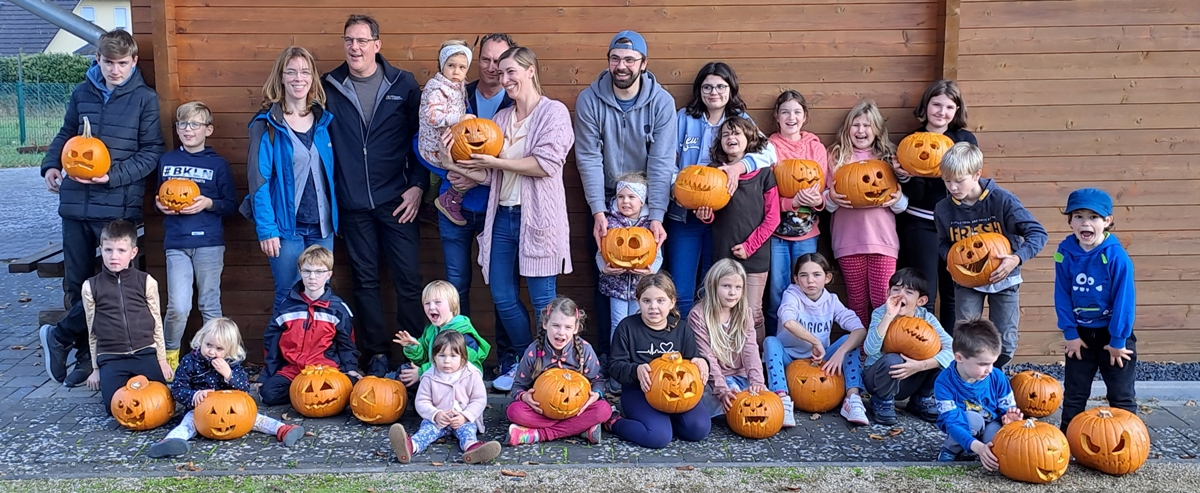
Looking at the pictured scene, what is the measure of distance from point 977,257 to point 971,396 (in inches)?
33.1

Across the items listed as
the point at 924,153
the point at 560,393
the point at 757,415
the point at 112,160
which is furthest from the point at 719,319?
the point at 112,160

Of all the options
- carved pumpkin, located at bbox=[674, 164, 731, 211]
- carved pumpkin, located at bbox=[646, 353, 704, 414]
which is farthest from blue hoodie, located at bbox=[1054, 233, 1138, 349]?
carved pumpkin, located at bbox=[646, 353, 704, 414]

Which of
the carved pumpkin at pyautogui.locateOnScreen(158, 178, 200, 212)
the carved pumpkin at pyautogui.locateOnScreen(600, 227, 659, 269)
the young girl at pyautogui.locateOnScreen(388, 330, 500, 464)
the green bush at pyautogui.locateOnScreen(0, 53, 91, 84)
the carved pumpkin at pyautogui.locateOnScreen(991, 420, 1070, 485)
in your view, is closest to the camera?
the carved pumpkin at pyautogui.locateOnScreen(991, 420, 1070, 485)

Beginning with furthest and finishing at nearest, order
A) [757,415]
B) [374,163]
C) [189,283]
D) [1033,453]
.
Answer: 1. [189,283]
2. [374,163]
3. [757,415]
4. [1033,453]

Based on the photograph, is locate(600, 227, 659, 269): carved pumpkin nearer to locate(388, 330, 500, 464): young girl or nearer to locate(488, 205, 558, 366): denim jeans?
locate(488, 205, 558, 366): denim jeans

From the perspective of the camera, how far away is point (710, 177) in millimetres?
5984

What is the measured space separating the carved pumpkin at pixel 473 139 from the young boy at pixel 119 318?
7.00ft

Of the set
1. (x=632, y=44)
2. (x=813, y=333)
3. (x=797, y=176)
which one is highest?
(x=632, y=44)

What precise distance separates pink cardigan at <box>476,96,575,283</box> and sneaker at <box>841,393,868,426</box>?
1.95 metres

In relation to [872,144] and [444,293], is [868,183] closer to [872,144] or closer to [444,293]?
[872,144]

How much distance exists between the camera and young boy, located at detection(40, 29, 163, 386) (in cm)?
642

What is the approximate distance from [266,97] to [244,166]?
761 mm

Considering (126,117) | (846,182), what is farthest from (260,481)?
(846,182)

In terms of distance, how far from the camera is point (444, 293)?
5867mm
